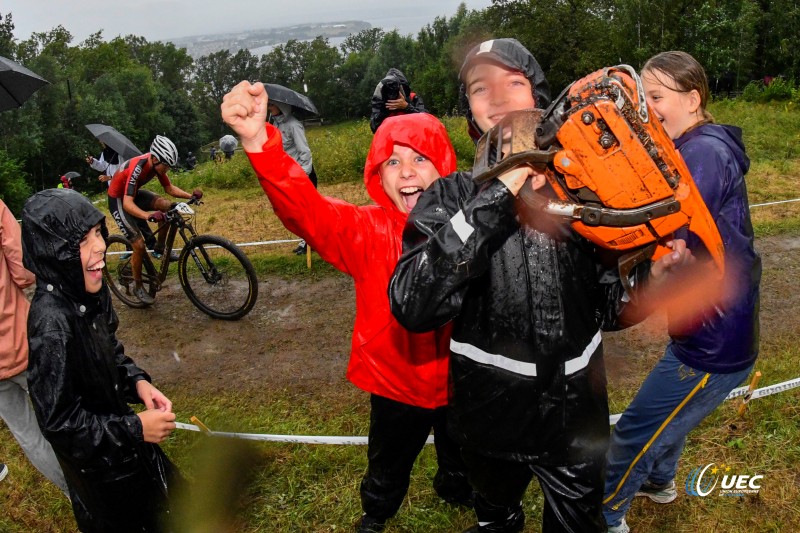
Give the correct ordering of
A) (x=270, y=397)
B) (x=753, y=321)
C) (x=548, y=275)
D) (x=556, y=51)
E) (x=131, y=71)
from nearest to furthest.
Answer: (x=548, y=275) → (x=753, y=321) → (x=270, y=397) → (x=556, y=51) → (x=131, y=71)

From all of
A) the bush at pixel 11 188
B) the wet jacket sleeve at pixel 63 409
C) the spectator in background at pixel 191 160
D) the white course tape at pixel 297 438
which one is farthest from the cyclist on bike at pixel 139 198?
the bush at pixel 11 188

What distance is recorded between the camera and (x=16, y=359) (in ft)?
9.87

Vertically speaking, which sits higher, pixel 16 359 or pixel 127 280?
pixel 16 359

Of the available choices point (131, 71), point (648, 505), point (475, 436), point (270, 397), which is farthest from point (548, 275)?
point (131, 71)

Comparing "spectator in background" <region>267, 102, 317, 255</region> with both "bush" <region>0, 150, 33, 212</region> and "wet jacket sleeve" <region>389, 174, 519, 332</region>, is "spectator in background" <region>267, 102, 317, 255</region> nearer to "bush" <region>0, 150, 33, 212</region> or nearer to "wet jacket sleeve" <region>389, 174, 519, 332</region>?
"wet jacket sleeve" <region>389, 174, 519, 332</region>

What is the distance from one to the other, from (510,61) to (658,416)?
1.62 m

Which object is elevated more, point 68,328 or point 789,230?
point 68,328

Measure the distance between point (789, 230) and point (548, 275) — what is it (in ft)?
20.3

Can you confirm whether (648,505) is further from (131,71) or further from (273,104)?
(131,71)

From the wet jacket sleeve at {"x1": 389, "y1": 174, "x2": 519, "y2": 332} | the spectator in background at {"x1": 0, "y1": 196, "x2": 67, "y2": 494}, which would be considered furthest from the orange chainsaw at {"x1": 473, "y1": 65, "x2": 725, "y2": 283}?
the spectator in background at {"x1": 0, "y1": 196, "x2": 67, "y2": 494}

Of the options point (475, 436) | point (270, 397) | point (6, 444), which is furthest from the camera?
point (270, 397)

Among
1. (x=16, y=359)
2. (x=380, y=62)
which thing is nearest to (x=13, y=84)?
(x=16, y=359)

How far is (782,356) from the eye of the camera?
14.0 ft

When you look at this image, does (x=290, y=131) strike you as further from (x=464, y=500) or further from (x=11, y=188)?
(x=11, y=188)
